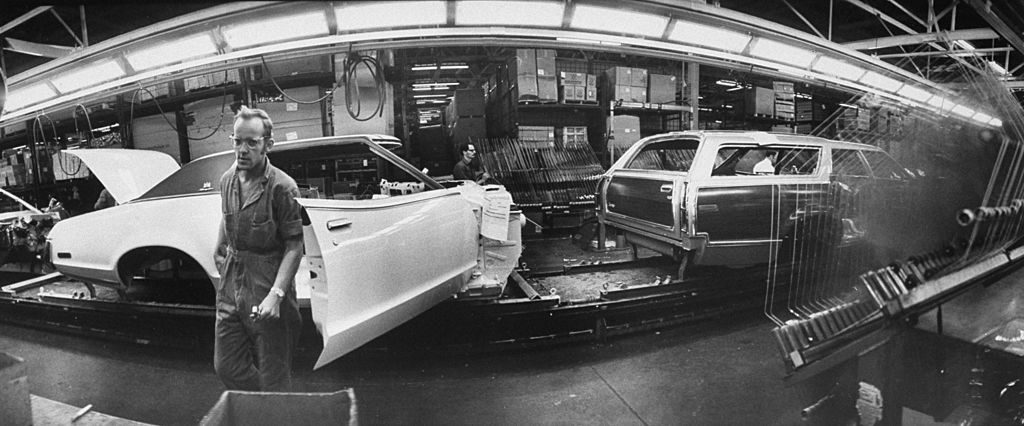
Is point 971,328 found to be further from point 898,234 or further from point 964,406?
point 898,234

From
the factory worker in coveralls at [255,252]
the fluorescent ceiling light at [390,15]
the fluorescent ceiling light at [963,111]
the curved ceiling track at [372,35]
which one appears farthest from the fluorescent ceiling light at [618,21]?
the factory worker in coveralls at [255,252]

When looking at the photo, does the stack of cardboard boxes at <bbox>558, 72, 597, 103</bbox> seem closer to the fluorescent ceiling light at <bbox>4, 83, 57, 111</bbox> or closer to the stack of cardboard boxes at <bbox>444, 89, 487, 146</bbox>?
the stack of cardboard boxes at <bbox>444, 89, 487, 146</bbox>

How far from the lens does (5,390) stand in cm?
129

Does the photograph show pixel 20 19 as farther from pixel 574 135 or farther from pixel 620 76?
pixel 620 76

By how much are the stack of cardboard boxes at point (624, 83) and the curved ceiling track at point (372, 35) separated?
0.16 metres

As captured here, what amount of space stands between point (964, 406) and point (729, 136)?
6.38 ft

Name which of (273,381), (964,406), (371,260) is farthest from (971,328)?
(273,381)

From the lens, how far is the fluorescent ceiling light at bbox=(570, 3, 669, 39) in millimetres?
2242

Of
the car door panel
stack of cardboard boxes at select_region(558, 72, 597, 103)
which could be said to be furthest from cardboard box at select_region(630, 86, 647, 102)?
the car door panel

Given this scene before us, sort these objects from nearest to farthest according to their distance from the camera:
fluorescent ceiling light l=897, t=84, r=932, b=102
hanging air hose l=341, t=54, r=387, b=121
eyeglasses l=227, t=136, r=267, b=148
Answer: eyeglasses l=227, t=136, r=267, b=148, hanging air hose l=341, t=54, r=387, b=121, fluorescent ceiling light l=897, t=84, r=932, b=102

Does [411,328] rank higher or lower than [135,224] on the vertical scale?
lower

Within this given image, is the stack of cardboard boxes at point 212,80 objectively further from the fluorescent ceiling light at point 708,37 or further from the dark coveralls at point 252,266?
the fluorescent ceiling light at point 708,37

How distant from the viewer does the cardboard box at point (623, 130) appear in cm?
299

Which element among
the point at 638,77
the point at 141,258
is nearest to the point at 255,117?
the point at 141,258
